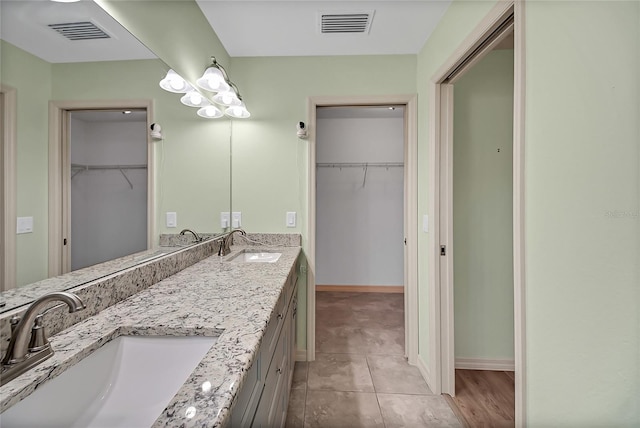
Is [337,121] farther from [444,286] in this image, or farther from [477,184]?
[444,286]

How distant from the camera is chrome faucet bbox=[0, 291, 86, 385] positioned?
0.54 meters

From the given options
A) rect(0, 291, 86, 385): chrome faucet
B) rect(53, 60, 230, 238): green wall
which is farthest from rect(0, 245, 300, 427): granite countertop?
rect(53, 60, 230, 238): green wall

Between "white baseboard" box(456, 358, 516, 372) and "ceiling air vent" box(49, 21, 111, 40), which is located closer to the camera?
"ceiling air vent" box(49, 21, 111, 40)

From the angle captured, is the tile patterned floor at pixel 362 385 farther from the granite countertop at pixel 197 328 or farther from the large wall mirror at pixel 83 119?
the large wall mirror at pixel 83 119

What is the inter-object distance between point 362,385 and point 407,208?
1372 mm

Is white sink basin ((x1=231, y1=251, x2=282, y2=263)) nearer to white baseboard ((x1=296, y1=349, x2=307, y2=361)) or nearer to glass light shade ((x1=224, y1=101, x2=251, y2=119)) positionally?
white baseboard ((x1=296, y1=349, x2=307, y2=361))

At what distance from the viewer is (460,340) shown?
201 cm

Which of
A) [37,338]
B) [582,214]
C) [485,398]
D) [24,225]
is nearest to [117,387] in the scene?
[37,338]

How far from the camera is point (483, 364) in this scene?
2.00m

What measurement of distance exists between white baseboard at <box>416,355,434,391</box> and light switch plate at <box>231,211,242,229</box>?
1.82 m

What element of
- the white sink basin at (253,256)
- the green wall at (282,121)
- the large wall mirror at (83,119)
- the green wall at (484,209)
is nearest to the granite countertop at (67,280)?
the large wall mirror at (83,119)

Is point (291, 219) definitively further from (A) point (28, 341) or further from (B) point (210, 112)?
(A) point (28, 341)

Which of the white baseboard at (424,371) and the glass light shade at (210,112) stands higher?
the glass light shade at (210,112)

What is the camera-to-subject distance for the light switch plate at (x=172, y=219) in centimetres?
143
